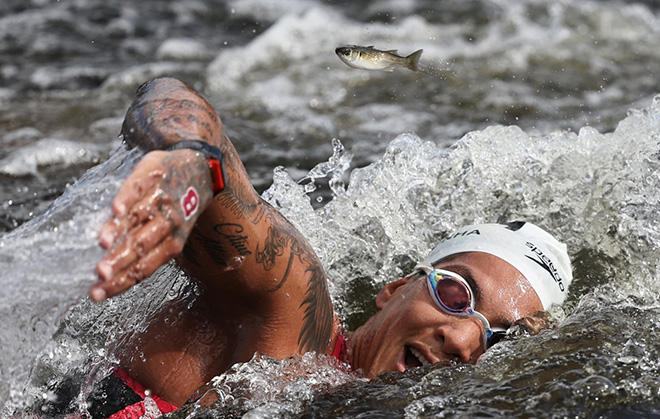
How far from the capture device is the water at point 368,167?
313 cm

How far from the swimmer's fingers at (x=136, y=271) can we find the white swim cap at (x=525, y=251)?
2.11 meters

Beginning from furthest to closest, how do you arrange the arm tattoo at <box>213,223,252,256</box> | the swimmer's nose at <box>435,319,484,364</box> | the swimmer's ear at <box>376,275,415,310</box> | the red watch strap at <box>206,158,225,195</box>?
the swimmer's ear at <box>376,275,415,310</box> → the swimmer's nose at <box>435,319,484,364</box> → the arm tattoo at <box>213,223,252,256</box> → the red watch strap at <box>206,158,225,195</box>

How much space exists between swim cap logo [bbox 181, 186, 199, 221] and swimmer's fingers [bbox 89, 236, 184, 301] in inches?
3.6

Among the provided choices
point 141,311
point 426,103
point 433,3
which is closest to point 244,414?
point 141,311

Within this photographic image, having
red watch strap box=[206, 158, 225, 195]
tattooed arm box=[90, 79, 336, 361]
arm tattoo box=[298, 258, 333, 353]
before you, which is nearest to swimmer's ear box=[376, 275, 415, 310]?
tattooed arm box=[90, 79, 336, 361]

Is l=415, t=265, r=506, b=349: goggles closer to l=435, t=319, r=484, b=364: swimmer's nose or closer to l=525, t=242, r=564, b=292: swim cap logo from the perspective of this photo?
l=435, t=319, r=484, b=364: swimmer's nose

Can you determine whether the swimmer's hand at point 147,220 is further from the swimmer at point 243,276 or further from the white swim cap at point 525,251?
the white swim cap at point 525,251

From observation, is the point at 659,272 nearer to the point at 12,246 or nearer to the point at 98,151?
the point at 12,246

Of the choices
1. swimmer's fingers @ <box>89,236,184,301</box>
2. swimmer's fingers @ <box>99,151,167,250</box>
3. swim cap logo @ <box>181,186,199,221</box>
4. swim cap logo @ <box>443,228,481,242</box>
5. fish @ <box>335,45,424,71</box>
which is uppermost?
swimmer's fingers @ <box>99,151,167,250</box>

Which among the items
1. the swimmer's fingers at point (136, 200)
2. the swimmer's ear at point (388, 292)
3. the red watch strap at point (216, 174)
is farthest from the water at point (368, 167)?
the swimmer's ear at point (388, 292)

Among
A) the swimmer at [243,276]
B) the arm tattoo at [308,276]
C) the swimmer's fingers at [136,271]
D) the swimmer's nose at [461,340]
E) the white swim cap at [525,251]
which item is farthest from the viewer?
the white swim cap at [525,251]

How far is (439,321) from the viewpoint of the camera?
141 inches

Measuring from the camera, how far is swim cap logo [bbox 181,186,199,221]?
2.23 m

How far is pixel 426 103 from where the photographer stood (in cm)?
862
